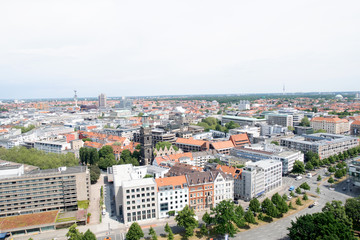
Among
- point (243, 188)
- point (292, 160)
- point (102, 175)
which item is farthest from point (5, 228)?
point (292, 160)

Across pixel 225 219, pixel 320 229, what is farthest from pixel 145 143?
pixel 320 229

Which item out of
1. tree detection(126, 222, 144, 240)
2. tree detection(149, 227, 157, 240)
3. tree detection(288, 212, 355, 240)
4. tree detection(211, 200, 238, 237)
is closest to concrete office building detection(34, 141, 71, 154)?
tree detection(126, 222, 144, 240)

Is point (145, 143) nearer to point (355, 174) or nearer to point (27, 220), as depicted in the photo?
point (27, 220)

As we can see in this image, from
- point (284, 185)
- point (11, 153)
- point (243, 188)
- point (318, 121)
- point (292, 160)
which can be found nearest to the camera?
point (243, 188)

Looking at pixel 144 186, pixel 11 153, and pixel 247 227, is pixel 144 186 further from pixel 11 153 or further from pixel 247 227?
pixel 11 153

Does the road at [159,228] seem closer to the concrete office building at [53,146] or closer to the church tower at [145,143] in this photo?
the church tower at [145,143]
